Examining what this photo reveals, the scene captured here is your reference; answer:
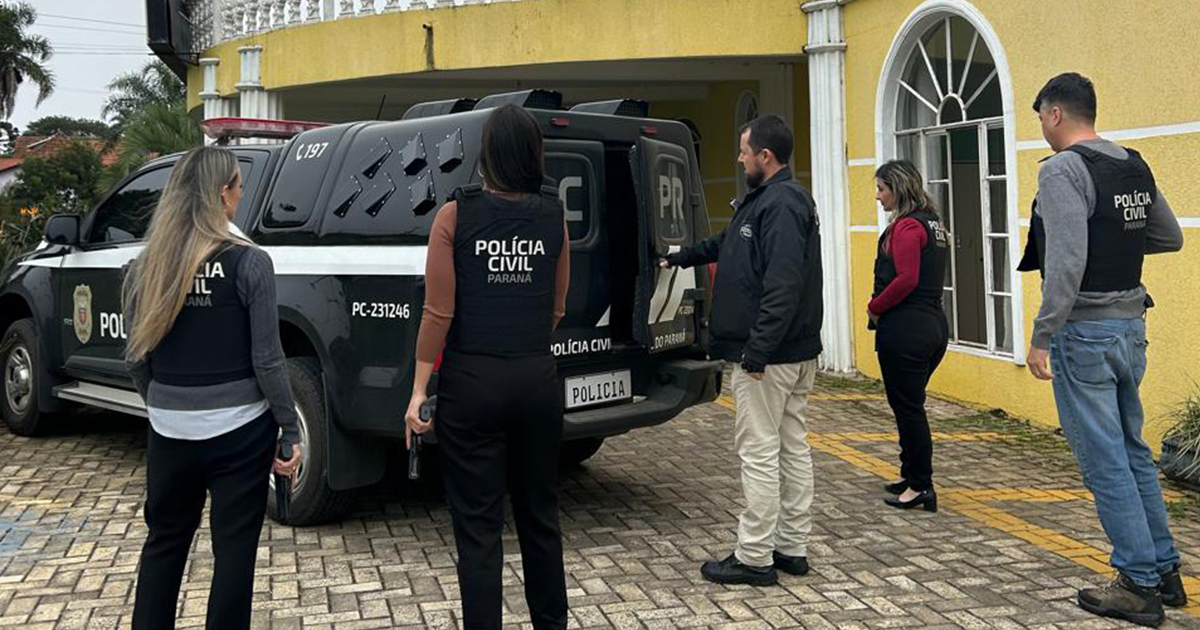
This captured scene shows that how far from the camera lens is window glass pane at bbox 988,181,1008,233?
830 centimetres

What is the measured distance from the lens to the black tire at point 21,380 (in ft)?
24.2

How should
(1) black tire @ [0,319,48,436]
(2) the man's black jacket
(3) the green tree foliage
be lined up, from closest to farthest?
(2) the man's black jacket
(1) black tire @ [0,319,48,436]
(3) the green tree foliage

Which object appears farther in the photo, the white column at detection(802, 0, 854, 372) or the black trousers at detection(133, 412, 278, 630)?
the white column at detection(802, 0, 854, 372)

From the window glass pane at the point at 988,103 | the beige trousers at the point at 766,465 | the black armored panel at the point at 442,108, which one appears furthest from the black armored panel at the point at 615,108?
the window glass pane at the point at 988,103

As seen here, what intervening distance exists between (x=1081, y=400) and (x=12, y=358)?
685 cm

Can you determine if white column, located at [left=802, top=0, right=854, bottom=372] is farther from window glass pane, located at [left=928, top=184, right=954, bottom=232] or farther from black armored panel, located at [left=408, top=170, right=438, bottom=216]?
black armored panel, located at [left=408, top=170, right=438, bottom=216]

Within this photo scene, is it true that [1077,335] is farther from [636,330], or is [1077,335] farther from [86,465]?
[86,465]

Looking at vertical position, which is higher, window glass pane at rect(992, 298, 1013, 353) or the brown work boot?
window glass pane at rect(992, 298, 1013, 353)

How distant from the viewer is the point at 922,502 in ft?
18.5

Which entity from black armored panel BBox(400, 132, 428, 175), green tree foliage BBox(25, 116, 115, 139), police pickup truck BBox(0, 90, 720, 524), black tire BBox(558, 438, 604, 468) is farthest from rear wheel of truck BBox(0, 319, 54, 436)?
green tree foliage BBox(25, 116, 115, 139)

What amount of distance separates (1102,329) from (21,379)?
22.4 ft

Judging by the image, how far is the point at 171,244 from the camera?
10.5 ft

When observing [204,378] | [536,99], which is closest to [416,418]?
[204,378]

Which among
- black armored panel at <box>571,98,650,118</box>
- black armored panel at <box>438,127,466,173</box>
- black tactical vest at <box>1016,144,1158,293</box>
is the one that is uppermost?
black armored panel at <box>571,98,650,118</box>
